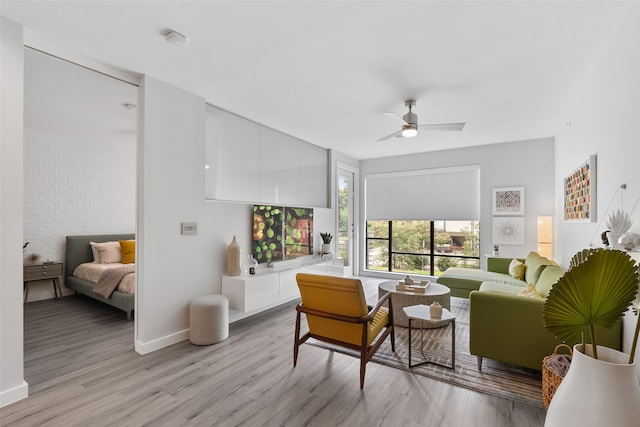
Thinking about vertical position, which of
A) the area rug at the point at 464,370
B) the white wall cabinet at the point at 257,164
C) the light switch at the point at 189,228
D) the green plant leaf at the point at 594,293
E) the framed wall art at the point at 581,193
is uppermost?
the white wall cabinet at the point at 257,164

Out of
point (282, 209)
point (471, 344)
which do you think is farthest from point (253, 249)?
point (471, 344)

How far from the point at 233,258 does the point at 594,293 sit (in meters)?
3.44

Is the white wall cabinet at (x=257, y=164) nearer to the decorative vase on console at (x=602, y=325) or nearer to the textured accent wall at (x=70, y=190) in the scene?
the textured accent wall at (x=70, y=190)

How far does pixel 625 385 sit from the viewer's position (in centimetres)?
142

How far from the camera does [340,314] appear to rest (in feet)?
8.46

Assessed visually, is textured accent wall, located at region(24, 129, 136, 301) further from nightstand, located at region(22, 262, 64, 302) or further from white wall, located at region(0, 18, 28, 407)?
white wall, located at region(0, 18, 28, 407)

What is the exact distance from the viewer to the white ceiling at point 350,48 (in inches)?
83.7

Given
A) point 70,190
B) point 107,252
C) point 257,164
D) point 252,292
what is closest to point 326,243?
point 257,164

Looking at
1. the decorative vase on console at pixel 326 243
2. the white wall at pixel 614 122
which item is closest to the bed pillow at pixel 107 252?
the decorative vase on console at pixel 326 243

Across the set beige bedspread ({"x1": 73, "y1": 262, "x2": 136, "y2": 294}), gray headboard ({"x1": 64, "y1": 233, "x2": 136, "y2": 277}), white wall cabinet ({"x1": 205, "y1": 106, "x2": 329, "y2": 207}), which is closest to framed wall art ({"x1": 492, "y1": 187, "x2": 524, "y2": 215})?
white wall cabinet ({"x1": 205, "y1": 106, "x2": 329, "y2": 207})

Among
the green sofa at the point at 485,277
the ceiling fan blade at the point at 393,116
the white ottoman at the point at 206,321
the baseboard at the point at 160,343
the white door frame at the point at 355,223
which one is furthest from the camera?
the white door frame at the point at 355,223

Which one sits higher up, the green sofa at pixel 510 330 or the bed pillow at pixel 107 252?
the bed pillow at pixel 107 252

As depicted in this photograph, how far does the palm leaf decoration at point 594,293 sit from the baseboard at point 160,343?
336 centimetres

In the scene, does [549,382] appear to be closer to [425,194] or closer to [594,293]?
[594,293]
